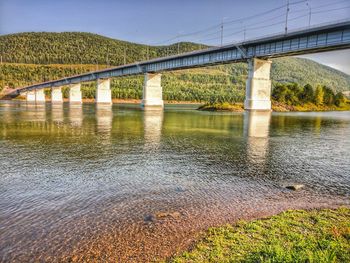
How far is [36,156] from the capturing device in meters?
20.7

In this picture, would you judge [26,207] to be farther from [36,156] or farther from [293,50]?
[293,50]

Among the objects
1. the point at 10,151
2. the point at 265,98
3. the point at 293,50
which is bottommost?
the point at 10,151

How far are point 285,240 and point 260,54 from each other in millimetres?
73369

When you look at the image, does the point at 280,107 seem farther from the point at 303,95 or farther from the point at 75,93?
the point at 75,93

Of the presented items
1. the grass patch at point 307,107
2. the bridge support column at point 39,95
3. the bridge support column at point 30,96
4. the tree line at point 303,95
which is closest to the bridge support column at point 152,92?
the grass patch at point 307,107

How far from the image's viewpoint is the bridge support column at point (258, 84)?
77812 millimetres

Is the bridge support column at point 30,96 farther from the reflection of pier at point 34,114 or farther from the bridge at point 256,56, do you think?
the reflection of pier at point 34,114

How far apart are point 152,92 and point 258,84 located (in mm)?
→ 47837

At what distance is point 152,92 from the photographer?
114m

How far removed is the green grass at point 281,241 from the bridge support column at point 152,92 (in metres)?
104

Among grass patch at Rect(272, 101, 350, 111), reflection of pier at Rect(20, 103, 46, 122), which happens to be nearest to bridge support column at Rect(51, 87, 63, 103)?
reflection of pier at Rect(20, 103, 46, 122)

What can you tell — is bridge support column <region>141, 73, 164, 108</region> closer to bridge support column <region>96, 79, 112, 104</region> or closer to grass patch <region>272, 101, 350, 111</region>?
bridge support column <region>96, 79, 112, 104</region>

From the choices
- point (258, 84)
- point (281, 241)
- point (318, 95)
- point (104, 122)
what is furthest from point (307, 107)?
point (281, 241)

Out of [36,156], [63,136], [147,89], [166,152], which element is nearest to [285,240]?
[166,152]
